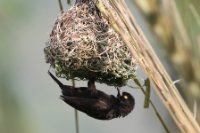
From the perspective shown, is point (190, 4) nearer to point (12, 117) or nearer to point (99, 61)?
point (99, 61)

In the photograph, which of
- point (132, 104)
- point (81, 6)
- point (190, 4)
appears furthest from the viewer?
point (132, 104)

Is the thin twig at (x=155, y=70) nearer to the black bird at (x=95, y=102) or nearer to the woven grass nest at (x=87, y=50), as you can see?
the woven grass nest at (x=87, y=50)

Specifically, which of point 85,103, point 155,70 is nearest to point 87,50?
point 85,103

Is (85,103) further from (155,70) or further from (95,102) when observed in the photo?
(155,70)

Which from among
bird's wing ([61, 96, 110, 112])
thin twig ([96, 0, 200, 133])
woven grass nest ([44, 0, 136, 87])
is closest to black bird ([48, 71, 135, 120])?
bird's wing ([61, 96, 110, 112])

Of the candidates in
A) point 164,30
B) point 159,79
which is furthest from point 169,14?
point 159,79
